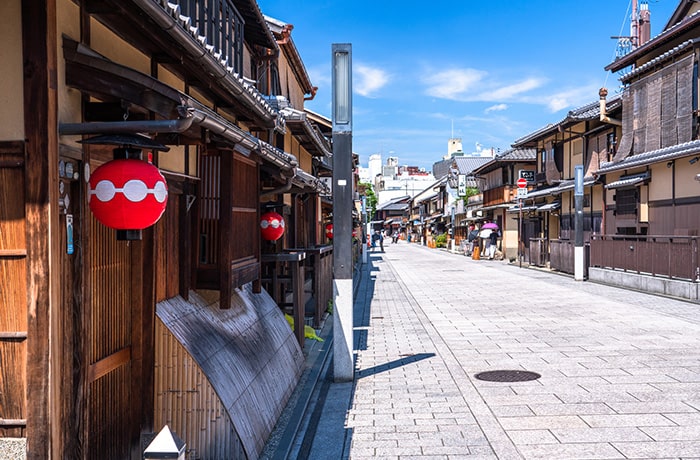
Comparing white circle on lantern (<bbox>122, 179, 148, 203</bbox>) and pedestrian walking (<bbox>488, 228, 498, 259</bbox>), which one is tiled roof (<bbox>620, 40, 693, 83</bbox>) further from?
pedestrian walking (<bbox>488, 228, 498, 259</bbox>)

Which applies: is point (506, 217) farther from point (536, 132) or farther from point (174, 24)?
point (174, 24)

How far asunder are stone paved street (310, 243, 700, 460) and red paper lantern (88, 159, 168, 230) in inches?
140

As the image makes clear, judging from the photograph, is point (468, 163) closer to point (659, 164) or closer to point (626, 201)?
point (626, 201)

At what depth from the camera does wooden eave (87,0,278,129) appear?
4.60m

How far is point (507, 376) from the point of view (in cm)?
988

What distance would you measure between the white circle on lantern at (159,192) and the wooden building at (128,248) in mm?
264

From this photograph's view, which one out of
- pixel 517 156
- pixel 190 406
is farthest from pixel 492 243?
pixel 190 406

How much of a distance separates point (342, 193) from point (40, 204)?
641 centimetres

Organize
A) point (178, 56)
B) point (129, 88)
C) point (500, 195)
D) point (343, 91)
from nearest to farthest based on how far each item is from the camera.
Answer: point (129, 88)
point (178, 56)
point (343, 91)
point (500, 195)

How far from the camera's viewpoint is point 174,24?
4.62 m

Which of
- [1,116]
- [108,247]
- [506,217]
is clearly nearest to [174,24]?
[1,116]

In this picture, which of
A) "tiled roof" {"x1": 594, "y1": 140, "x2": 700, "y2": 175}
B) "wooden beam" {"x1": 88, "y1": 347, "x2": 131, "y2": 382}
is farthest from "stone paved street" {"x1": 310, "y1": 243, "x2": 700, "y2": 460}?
"tiled roof" {"x1": 594, "y1": 140, "x2": 700, "y2": 175}

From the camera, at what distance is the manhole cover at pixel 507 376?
Answer: 9.67 m

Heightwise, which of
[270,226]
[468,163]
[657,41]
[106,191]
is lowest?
[270,226]
